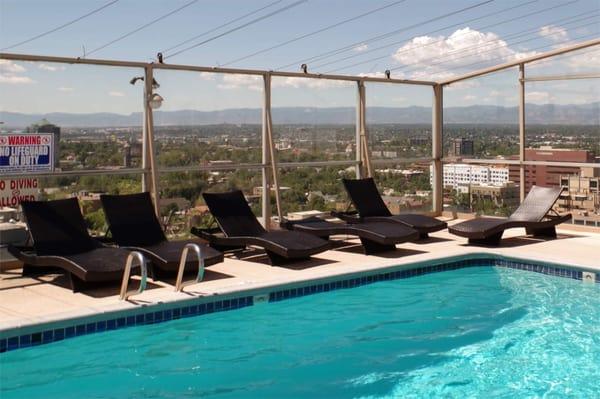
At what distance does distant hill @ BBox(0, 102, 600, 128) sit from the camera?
8.39 m

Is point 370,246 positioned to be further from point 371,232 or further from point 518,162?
point 518,162

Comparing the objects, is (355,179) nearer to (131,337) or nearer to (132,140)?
(132,140)

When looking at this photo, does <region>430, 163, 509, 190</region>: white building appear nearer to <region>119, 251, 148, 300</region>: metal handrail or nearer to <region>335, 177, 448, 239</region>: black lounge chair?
<region>335, 177, 448, 239</region>: black lounge chair

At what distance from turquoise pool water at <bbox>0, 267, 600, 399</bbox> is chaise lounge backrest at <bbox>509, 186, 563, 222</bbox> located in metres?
3.14

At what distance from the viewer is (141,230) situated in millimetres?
8109

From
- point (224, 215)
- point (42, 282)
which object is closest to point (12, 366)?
point (42, 282)

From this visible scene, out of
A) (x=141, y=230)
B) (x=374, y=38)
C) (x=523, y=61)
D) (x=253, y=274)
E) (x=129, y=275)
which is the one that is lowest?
(x=253, y=274)

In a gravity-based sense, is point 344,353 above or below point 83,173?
below

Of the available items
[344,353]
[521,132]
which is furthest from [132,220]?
[521,132]

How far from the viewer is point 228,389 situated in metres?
5.02

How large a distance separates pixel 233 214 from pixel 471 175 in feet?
18.5

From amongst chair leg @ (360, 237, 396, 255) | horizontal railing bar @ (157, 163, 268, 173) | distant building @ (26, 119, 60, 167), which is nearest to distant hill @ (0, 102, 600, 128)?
distant building @ (26, 119, 60, 167)

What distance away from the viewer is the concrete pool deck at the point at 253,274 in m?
6.21

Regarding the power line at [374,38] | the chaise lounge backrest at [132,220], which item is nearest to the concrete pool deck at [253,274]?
the chaise lounge backrest at [132,220]
